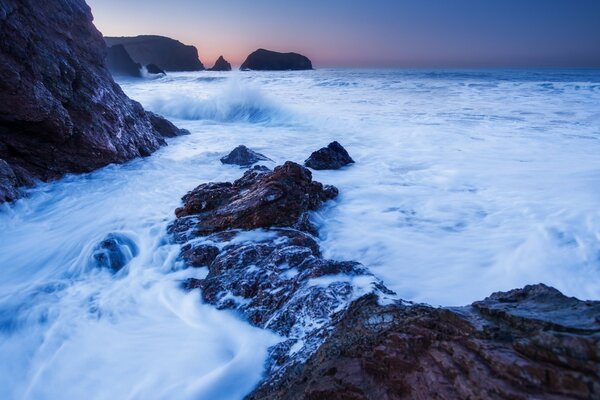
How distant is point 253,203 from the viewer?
387cm

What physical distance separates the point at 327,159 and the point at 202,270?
423 cm

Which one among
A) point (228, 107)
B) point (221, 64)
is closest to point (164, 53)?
point (221, 64)

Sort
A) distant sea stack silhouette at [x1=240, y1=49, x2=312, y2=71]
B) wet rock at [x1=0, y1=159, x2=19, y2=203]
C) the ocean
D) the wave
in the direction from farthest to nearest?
1. distant sea stack silhouette at [x1=240, y1=49, x2=312, y2=71]
2. the wave
3. wet rock at [x1=0, y1=159, x2=19, y2=203]
4. the ocean

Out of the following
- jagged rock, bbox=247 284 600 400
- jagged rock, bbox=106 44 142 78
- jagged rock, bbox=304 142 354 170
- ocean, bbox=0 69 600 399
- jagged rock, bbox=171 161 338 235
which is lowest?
ocean, bbox=0 69 600 399

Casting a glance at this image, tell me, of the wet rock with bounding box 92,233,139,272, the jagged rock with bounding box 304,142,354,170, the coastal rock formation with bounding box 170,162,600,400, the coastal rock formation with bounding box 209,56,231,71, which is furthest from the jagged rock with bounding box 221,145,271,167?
the coastal rock formation with bounding box 209,56,231,71

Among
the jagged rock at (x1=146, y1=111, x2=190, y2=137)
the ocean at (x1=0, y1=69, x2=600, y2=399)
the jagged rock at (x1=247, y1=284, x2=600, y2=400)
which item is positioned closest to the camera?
the jagged rock at (x1=247, y1=284, x2=600, y2=400)

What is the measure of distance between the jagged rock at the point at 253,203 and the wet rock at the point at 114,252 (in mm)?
487

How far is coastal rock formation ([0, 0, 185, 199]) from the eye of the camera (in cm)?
548

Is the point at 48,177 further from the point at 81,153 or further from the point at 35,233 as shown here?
the point at 35,233

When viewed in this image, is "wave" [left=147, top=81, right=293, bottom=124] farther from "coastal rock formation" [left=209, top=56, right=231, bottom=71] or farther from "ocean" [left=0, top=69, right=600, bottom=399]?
"coastal rock formation" [left=209, top=56, right=231, bottom=71]

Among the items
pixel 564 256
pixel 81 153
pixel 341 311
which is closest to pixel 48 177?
pixel 81 153

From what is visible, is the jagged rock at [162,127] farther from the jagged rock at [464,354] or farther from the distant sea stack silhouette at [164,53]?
the distant sea stack silhouette at [164,53]

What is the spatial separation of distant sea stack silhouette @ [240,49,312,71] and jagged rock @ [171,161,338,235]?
97909mm

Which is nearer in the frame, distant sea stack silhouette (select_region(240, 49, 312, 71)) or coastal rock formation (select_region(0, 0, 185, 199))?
coastal rock formation (select_region(0, 0, 185, 199))
